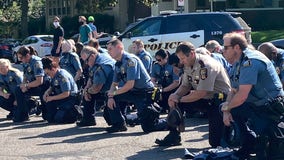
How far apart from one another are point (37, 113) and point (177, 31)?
21.1ft

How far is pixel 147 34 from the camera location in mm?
19375

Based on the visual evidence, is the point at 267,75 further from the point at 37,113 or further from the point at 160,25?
the point at 160,25

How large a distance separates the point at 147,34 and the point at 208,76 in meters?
10.2

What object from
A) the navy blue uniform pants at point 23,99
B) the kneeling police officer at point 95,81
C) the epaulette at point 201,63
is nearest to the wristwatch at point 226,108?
the epaulette at point 201,63

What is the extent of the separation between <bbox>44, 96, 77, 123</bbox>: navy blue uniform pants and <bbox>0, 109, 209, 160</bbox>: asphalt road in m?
0.19

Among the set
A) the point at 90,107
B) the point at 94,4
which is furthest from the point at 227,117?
the point at 94,4

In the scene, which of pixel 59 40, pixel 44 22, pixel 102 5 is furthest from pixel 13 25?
pixel 59 40

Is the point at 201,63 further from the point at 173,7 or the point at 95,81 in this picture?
the point at 173,7

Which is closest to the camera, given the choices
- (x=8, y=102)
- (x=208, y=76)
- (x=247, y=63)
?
(x=247, y=63)

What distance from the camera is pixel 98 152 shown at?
9859mm

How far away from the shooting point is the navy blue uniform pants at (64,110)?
41.9 ft

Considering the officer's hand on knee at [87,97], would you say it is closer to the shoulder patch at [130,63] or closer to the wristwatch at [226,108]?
the shoulder patch at [130,63]

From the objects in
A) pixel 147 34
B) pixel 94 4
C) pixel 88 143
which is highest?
pixel 94 4

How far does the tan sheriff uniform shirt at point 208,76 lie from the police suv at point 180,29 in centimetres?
959
